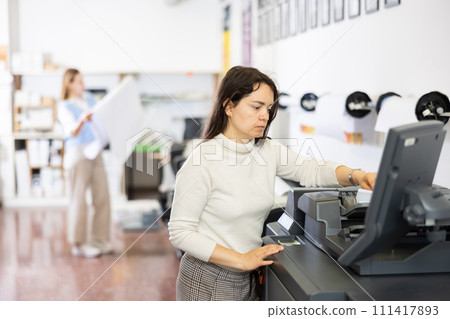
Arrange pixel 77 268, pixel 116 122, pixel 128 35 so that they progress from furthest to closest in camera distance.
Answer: pixel 128 35 → pixel 116 122 → pixel 77 268

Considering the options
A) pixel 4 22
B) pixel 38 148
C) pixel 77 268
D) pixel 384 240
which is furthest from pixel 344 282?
pixel 4 22

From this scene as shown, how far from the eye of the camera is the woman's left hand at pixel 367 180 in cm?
115

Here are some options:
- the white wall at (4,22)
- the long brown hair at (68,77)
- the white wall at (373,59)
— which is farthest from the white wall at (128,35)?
the white wall at (373,59)

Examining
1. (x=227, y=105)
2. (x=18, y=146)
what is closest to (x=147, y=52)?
(x=18, y=146)

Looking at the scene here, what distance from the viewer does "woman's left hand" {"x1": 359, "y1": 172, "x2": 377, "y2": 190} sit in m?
1.15

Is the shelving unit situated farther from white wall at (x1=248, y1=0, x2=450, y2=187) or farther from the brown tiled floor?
white wall at (x1=248, y1=0, x2=450, y2=187)

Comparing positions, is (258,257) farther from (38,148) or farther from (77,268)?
(38,148)

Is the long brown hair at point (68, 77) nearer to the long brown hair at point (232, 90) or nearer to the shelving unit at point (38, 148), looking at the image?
the shelving unit at point (38, 148)

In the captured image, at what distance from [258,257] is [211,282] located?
0.53 ft

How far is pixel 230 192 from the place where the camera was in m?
1.19

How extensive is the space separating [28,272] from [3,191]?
2.16 metres

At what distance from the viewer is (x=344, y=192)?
126cm

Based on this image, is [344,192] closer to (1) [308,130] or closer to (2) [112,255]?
(1) [308,130]

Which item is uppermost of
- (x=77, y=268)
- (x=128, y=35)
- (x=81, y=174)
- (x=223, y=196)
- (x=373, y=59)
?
(x=128, y=35)
